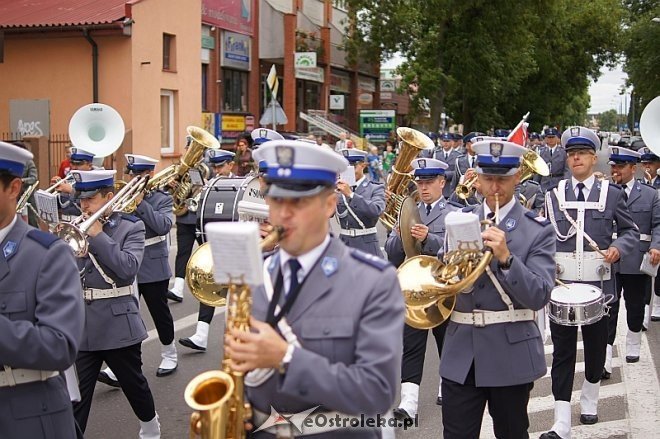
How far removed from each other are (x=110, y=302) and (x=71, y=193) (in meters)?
2.74

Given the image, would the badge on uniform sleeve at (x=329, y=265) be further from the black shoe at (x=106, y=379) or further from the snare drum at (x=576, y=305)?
the black shoe at (x=106, y=379)

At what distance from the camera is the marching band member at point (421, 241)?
21.6ft

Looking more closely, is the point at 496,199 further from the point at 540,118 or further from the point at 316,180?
the point at 540,118

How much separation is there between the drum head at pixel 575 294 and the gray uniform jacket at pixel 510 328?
1.34 m

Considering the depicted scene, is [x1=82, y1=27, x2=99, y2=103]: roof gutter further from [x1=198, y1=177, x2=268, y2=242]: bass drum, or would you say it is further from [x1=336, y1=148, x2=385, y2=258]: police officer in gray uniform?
[x1=336, y1=148, x2=385, y2=258]: police officer in gray uniform

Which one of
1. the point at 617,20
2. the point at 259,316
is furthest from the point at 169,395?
the point at 617,20

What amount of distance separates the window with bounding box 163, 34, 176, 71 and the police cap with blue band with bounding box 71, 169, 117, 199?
18.8 m

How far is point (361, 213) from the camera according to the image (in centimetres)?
866

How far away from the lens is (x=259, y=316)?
320cm

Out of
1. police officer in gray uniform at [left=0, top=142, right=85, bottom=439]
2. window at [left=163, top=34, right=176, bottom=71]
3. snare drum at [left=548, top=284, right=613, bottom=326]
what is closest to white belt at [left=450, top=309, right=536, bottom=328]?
snare drum at [left=548, top=284, right=613, bottom=326]

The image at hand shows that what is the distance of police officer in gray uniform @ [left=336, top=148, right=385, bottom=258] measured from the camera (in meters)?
8.59

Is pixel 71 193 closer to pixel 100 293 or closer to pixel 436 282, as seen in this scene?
pixel 100 293

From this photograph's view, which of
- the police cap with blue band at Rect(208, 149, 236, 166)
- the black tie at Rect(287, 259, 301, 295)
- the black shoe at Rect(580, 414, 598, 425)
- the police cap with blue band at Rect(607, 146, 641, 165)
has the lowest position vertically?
the black shoe at Rect(580, 414, 598, 425)

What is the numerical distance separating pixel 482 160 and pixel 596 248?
2.18 metres
